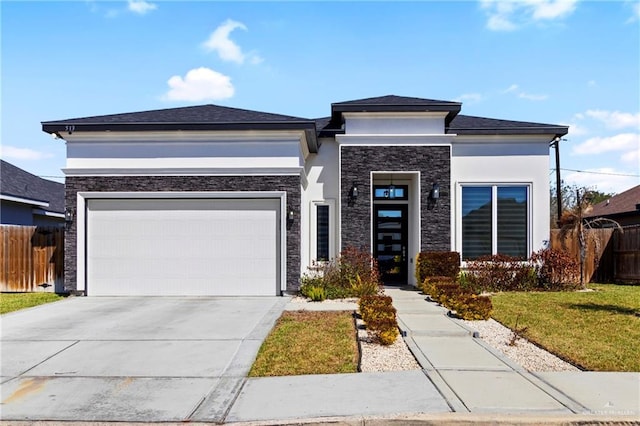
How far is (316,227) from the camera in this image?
1466 centimetres

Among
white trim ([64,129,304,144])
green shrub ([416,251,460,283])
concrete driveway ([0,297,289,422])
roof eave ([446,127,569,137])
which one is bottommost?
concrete driveway ([0,297,289,422])

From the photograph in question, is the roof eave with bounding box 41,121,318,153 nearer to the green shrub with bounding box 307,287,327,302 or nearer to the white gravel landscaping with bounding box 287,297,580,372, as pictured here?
the green shrub with bounding box 307,287,327,302

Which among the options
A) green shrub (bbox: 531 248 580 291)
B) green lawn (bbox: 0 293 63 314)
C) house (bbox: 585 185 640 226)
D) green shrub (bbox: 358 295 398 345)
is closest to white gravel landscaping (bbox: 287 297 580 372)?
green shrub (bbox: 358 295 398 345)

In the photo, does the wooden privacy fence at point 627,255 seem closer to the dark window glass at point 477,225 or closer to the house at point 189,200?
the dark window glass at point 477,225

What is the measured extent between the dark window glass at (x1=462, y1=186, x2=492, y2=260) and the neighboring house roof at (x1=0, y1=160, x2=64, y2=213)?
1656cm

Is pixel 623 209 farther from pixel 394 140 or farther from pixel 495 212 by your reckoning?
pixel 394 140

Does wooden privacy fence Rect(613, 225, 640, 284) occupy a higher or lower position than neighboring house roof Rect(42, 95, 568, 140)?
lower

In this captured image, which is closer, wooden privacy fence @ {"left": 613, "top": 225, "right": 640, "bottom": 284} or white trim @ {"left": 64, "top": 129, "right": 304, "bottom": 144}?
white trim @ {"left": 64, "top": 129, "right": 304, "bottom": 144}

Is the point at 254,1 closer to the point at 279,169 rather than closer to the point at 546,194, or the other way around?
the point at 279,169

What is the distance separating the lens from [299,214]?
12.8 meters

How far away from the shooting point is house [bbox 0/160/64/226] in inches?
734

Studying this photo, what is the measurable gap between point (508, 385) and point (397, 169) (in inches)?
359

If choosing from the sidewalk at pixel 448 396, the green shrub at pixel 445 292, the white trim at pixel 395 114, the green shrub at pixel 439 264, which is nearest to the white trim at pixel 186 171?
the white trim at pixel 395 114

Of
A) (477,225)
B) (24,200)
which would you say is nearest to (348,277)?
(477,225)
